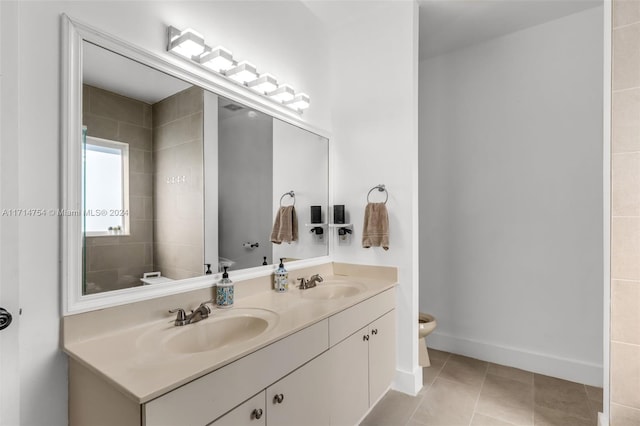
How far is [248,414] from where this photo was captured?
1106 millimetres

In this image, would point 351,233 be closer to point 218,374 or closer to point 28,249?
point 218,374

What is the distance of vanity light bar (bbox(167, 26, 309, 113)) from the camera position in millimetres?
1459

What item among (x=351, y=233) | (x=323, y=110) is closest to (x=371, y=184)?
(x=351, y=233)

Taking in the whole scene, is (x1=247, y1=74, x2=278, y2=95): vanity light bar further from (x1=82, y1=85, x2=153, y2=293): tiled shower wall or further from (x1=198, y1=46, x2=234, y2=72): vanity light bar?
(x1=82, y1=85, x2=153, y2=293): tiled shower wall

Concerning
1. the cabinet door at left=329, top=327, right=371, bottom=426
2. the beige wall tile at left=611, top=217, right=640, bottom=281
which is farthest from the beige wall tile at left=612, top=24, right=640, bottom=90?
the cabinet door at left=329, top=327, right=371, bottom=426

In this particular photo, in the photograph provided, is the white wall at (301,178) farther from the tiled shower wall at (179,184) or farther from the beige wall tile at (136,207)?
the beige wall tile at (136,207)

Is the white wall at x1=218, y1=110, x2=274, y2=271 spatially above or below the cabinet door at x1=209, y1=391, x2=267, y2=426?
above

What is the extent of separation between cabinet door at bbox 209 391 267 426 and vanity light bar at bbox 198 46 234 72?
1.46 metres

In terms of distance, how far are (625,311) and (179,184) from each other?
2.21 m

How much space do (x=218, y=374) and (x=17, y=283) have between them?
2.28 ft

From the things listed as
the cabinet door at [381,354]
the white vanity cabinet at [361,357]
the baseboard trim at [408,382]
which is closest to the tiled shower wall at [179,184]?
the white vanity cabinet at [361,357]

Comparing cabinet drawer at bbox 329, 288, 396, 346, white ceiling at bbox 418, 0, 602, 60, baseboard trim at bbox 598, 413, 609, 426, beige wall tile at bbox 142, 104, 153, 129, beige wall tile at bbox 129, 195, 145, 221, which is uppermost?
white ceiling at bbox 418, 0, 602, 60

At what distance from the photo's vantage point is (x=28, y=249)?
107 centimetres

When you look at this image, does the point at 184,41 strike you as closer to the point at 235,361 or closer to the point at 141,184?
the point at 141,184
